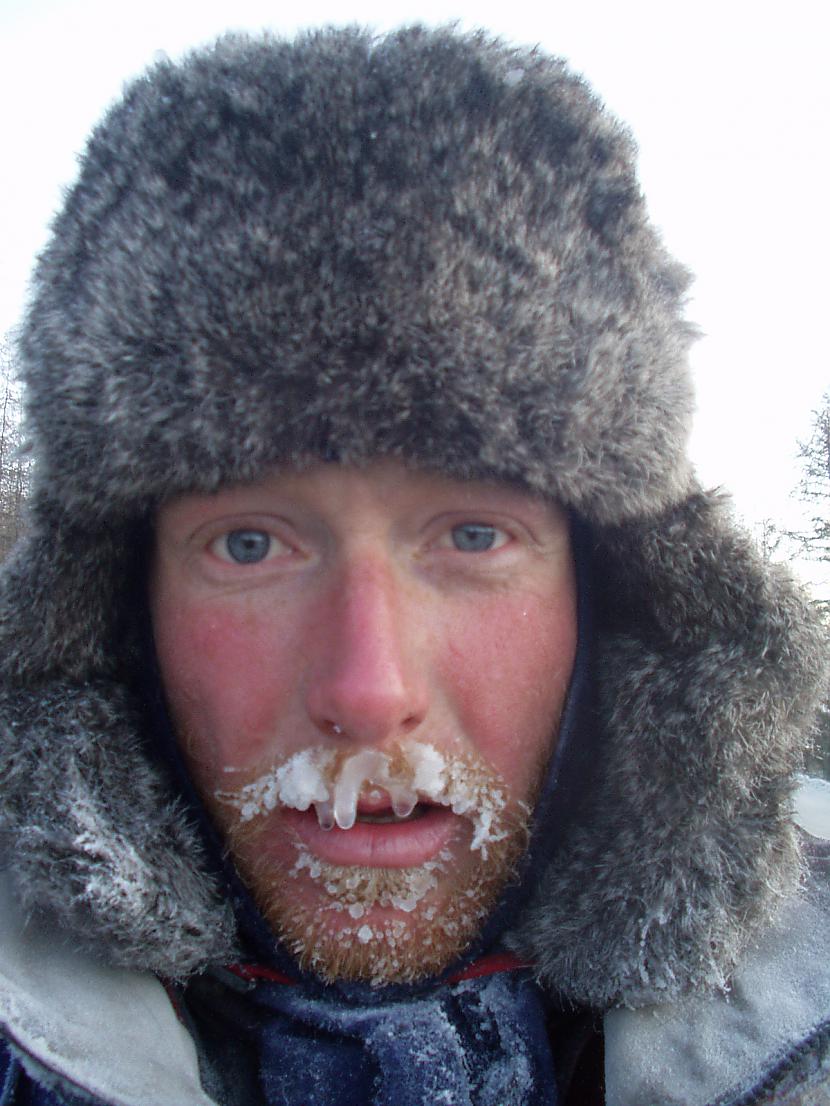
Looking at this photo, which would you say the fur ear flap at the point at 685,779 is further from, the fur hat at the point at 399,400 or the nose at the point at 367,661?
the nose at the point at 367,661

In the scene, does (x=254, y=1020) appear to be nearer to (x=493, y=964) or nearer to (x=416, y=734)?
(x=493, y=964)

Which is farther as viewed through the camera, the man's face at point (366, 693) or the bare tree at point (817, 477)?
the bare tree at point (817, 477)

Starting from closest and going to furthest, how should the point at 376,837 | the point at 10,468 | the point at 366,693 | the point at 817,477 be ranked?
the point at 366,693, the point at 376,837, the point at 10,468, the point at 817,477

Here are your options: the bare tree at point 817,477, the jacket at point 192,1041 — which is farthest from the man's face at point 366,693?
the bare tree at point 817,477

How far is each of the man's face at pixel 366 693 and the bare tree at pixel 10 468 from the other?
40cm

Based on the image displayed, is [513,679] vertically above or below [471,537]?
below

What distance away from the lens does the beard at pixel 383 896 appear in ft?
4.50

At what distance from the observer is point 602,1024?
1.47 m

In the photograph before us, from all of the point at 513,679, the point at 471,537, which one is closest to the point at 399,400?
the point at 471,537

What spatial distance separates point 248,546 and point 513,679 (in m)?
0.57

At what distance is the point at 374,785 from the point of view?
134cm

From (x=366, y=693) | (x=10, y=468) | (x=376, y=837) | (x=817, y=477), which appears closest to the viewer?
(x=366, y=693)

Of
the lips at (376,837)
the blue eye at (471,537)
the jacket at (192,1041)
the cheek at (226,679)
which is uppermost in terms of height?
the blue eye at (471,537)

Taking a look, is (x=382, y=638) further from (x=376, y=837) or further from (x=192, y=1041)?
(x=192, y=1041)
